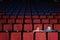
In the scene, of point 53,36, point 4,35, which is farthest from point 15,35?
point 53,36

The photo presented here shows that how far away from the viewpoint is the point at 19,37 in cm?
66

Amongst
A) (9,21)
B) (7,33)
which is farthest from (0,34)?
(9,21)

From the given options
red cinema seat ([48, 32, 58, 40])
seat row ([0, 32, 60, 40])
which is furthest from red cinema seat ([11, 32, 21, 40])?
red cinema seat ([48, 32, 58, 40])

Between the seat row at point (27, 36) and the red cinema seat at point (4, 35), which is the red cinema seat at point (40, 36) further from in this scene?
the red cinema seat at point (4, 35)

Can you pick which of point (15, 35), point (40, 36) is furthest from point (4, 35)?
point (40, 36)

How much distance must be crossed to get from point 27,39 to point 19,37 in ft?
0.12

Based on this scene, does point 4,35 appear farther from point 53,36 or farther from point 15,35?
point 53,36

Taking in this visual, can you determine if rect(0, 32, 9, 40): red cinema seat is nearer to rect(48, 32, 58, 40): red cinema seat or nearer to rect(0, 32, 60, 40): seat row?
rect(0, 32, 60, 40): seat row

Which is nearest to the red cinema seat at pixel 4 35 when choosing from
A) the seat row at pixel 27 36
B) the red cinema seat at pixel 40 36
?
the seat row at pixel 27 36

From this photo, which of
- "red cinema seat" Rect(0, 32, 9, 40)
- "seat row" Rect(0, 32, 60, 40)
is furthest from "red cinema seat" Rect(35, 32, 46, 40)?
"red cinema seat" Rect(0, 32, 9, 40)

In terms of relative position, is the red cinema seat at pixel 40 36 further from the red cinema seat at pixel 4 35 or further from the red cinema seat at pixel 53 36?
the red cinema seat at pixel 4 35

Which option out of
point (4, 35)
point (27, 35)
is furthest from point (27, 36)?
point (4, 35)

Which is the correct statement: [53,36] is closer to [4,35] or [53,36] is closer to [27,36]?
[27,36]

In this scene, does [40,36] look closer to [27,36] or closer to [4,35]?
[27,36]
